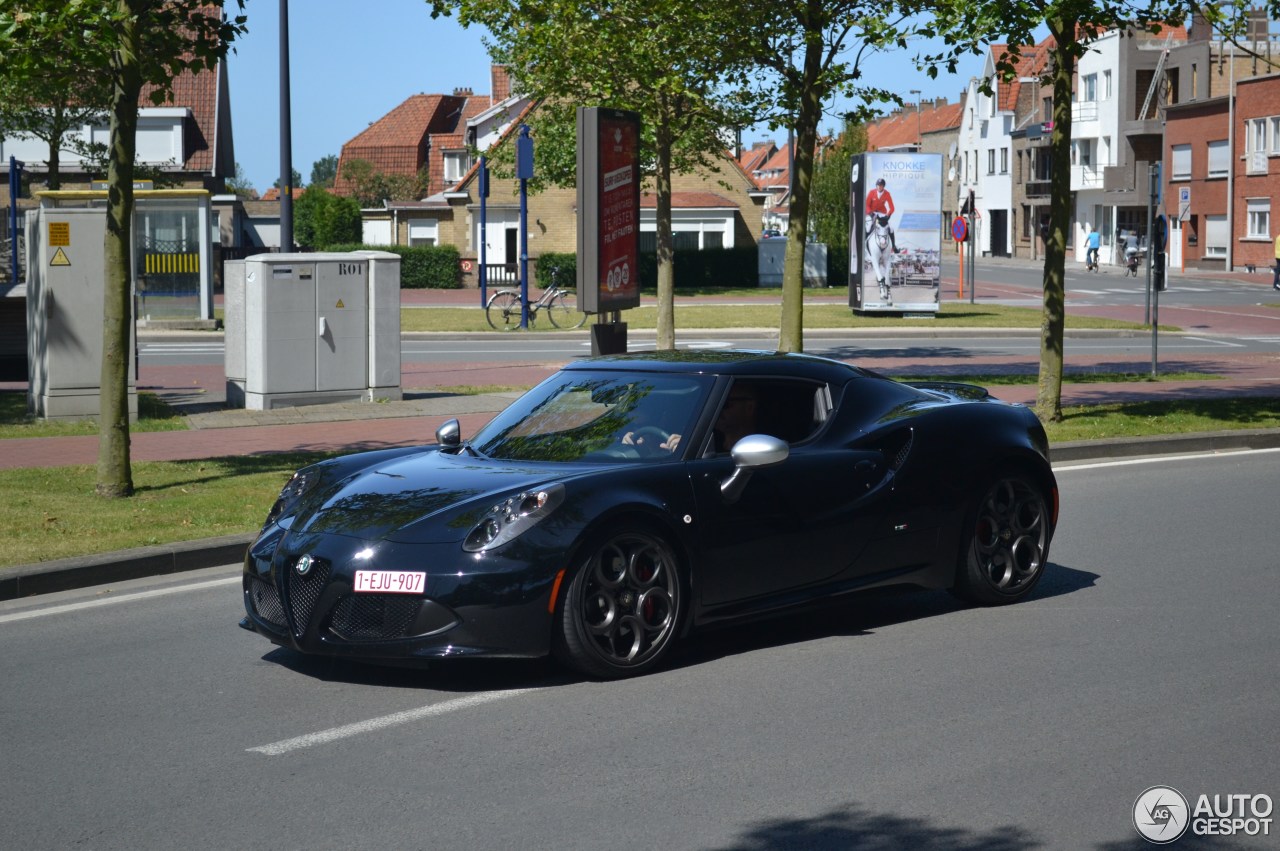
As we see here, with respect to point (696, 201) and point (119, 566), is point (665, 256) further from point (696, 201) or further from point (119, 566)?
point (696, 201)

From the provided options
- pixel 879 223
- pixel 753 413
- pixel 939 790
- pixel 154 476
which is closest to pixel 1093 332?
pixel 879 223

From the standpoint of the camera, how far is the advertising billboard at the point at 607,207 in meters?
13.0

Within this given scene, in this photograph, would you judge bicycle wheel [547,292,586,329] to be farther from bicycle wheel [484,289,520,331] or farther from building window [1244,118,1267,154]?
building window [1244,118,1267,154]

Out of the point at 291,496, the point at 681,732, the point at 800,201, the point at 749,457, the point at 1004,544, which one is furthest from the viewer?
the point at 800,201

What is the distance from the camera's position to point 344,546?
6.21 meters

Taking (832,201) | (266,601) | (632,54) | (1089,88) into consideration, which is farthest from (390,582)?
(1089,88)

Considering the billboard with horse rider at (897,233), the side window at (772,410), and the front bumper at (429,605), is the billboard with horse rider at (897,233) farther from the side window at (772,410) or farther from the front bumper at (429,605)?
the front bumper at (429,605)

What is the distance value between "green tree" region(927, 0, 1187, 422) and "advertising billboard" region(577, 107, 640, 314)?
3011 millimetres

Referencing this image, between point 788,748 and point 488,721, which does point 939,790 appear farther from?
point 488,721

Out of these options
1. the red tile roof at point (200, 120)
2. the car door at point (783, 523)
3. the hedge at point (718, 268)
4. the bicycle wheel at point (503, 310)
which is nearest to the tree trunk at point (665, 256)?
the bicycle wheel at point (503, 310)

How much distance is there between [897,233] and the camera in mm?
36219

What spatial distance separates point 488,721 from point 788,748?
1.16 meters

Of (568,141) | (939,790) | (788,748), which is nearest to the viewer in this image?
(939,790)

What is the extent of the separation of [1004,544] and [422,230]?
62.1 metres
